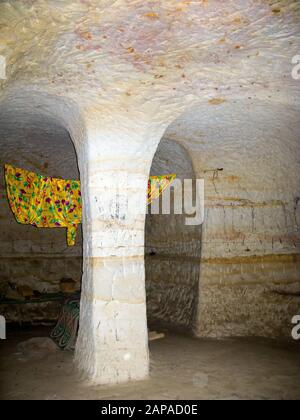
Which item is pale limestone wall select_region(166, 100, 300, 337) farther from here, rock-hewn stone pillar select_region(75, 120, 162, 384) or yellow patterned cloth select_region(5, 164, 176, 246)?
rock-hewn stone pillar select_region(75, 120, 162, 384)

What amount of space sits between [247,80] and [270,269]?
349cm

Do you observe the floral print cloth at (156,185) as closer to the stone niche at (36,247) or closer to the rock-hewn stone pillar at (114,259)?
the stone niche at (36,247)

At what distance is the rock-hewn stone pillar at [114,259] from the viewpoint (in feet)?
13.4

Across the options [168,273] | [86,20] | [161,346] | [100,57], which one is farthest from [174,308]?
[86,20]

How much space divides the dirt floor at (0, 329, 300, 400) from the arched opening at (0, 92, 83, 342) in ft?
5.43

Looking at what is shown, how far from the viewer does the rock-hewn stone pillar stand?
13.4 feet

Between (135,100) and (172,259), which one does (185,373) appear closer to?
Answer: (135,100)

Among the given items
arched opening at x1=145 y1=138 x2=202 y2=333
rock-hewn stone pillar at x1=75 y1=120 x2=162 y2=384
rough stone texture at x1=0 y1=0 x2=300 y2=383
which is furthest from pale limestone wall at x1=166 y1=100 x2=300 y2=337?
rock-hewn stone pillar at x1=75 y1=120 x2=162 y2=384

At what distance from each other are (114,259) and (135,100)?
1645 mm

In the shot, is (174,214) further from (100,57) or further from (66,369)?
(100,57)

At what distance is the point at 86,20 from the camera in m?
3.00

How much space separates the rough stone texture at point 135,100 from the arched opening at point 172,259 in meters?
0.38

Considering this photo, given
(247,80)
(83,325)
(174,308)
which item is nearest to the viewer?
(247,80)

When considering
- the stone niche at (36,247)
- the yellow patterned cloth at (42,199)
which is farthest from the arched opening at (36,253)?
the yellow patterned cloth at (42,199)
